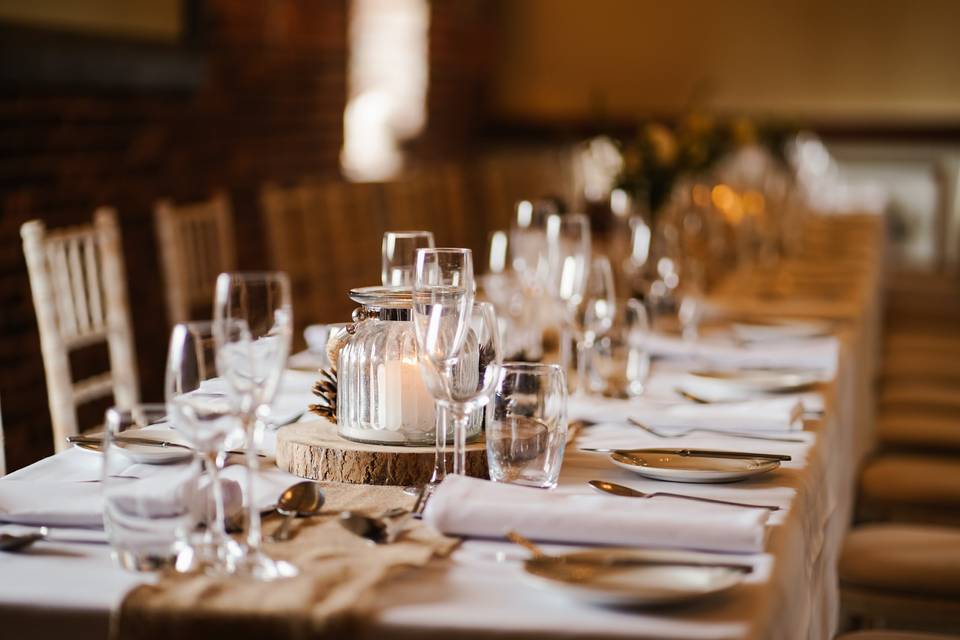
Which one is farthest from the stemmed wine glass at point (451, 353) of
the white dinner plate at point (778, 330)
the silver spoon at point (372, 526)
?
the white dinner plate at point (778, 330)

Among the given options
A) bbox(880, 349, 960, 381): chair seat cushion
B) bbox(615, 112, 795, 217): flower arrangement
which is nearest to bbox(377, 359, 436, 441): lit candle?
bbox(615, 112, 795, 217): flower arrangement

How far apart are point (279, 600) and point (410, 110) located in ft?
22.8

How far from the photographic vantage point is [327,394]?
1.60 meters

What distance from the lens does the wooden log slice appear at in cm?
146

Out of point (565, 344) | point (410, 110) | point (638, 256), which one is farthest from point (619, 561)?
point (410, 110)

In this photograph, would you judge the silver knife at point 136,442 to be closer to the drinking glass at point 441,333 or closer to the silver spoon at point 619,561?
the drinking glass at point 441,333

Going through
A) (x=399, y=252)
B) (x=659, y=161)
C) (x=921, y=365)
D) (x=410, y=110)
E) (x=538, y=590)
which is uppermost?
(x=410, y=110)

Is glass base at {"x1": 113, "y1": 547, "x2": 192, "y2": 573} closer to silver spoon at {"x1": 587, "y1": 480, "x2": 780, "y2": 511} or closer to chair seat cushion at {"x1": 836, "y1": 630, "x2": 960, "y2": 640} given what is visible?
silver spoon at {"x1": 587, "y1": 480, "x2": 780, "y2": 511}

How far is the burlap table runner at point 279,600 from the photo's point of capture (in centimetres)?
104

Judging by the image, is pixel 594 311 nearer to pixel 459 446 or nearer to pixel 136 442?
pixel 459 446

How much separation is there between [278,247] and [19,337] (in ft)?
2.74

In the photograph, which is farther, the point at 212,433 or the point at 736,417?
the point at 736,417

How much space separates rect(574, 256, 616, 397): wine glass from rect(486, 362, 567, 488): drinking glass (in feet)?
1.98

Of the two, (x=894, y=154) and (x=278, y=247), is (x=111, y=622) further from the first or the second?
(x=894, y=154)
